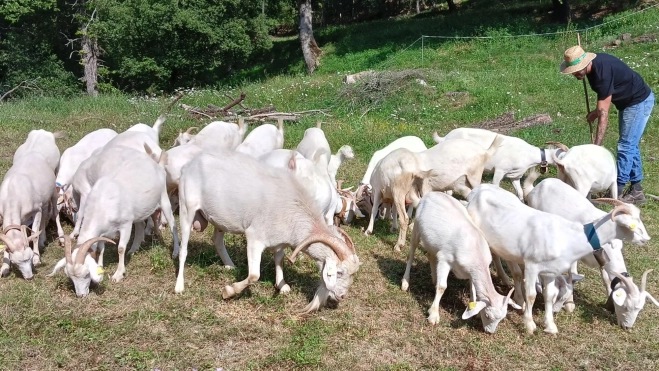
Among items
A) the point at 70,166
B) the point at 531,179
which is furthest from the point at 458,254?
the point at 70,166

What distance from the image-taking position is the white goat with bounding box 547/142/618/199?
24.8ft

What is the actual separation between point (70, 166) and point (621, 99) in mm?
7466

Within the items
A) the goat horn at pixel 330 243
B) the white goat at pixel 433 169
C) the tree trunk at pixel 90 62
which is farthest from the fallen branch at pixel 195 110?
the tree trunk at pixel 90 62

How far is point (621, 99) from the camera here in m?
7.71

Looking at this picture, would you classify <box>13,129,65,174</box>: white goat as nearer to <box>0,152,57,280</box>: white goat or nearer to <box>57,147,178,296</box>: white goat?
<box>0,152,57,280</box>: white goat

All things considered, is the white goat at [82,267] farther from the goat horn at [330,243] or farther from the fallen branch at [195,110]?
the fallen branch at [195,110]

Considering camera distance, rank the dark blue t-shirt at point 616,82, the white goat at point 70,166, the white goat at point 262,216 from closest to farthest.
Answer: the white goat at point 262,216 → the dark blue t-shirt at point 616,82 → the white goat at point 70,166

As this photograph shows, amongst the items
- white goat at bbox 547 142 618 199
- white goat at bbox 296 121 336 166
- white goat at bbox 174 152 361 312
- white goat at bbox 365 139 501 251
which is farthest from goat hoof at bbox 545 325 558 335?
white goat at bbox 296 121 336 166

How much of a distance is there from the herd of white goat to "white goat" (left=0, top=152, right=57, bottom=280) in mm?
16

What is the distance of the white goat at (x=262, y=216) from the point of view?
5.25 m

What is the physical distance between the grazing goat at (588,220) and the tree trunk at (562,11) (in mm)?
17932

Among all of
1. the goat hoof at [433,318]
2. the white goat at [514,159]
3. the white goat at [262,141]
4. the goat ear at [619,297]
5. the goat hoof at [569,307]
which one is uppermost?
the white goat at [262,141]

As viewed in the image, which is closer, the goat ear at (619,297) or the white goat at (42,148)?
the goat ear at (619,297)

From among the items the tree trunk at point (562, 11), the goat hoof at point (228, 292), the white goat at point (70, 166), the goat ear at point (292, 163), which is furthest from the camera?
the tree trunk at point (562, 11)
